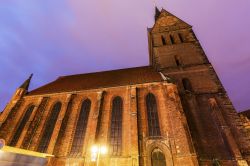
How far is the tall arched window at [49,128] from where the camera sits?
1580 centimetres

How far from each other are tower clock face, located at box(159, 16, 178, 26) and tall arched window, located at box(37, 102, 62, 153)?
67.4 ft

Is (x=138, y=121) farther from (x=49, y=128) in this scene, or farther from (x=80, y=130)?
(x=49, y=128)

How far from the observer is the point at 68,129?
16.3 metres

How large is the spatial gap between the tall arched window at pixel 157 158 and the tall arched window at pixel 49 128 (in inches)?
403

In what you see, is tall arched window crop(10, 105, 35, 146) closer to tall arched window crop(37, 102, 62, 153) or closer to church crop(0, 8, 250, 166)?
church crop(0, 8, 250, 166)

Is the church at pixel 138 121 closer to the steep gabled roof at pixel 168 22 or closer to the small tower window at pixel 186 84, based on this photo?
the small tower window at pixel 186 84

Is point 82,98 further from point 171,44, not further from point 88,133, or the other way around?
point 171,44

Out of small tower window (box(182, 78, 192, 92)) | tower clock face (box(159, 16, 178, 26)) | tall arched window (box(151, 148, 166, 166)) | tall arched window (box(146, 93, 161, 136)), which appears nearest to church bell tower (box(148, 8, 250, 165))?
small tower window (box(182, 78, 192, 92))

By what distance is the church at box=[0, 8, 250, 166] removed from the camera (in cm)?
1338

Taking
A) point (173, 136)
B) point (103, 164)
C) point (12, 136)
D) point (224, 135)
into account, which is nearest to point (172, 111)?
point (173, 136)

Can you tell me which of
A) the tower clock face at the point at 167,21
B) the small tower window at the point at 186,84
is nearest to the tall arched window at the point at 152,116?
the small tower window at the point at 186,84

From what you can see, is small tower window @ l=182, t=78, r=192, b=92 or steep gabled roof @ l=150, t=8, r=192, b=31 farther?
steep gabled roof @ l=150, t=8, r=192, b=31

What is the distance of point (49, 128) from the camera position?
56.0 ft

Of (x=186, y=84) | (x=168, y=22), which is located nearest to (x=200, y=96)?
(x=186, y=84)
